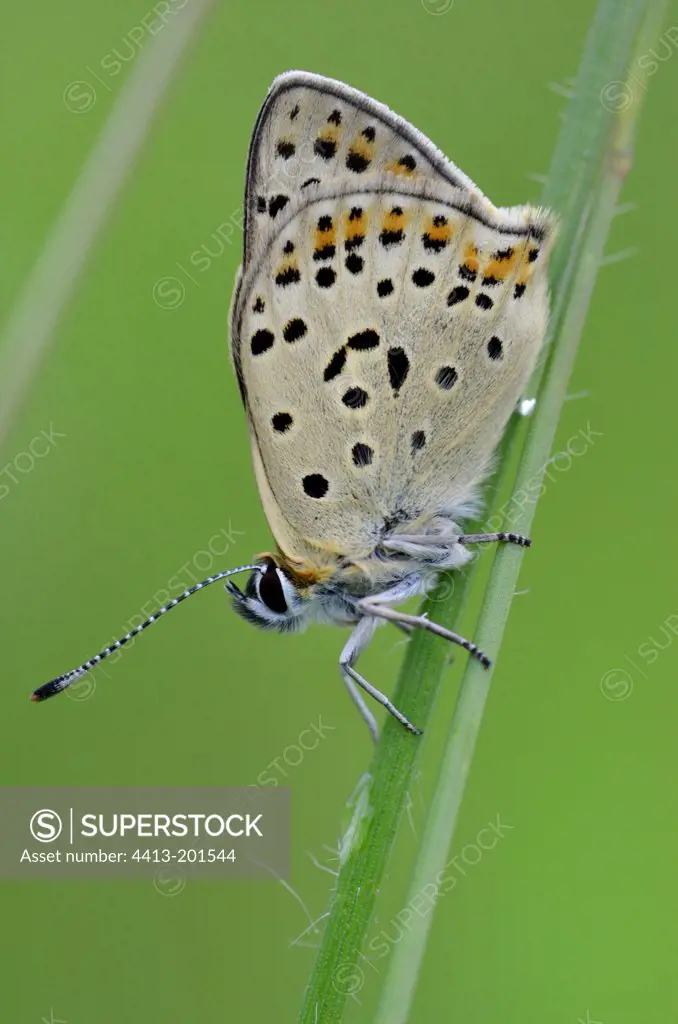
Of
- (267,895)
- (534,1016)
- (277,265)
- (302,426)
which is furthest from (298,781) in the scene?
(277,265)

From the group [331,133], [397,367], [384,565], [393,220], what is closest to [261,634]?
[384,565]

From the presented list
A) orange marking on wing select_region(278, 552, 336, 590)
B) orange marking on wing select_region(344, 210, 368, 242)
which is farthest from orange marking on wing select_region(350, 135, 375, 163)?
orange marking on wing select_region(278, 552, 336, 590)

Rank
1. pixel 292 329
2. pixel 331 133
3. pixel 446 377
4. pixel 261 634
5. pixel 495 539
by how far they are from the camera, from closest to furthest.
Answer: pixel 495 539
pixel 331 133
pixel 292 329
pixel 446 377
pixel 261 634

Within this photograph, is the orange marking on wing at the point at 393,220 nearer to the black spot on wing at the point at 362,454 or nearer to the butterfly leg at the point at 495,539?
the black spot on wing at the point at 362,454

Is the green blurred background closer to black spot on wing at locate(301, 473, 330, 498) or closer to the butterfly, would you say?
the butterfly

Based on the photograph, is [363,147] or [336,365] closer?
[363,147]

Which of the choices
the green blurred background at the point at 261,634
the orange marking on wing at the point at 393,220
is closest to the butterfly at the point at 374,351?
the orange marking on wing at the point at 393,220

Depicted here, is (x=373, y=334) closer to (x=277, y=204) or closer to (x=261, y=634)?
(x=277, y=204)

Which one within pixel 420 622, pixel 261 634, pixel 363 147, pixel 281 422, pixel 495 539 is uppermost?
pixel 363 147
